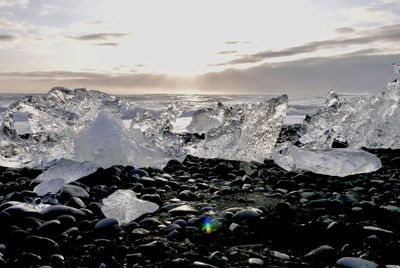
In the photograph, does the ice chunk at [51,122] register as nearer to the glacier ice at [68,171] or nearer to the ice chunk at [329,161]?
the glacier ice at [68,171]

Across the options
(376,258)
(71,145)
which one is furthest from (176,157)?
(376,258)

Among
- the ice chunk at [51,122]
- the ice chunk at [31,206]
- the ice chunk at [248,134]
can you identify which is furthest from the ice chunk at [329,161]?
the ice chunk at [31,206]

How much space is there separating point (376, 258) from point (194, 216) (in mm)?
1328

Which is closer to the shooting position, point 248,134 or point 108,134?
point 108,134

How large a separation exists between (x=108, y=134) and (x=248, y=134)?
1.93 meters

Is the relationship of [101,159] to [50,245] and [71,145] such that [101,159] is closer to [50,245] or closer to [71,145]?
[71,145]

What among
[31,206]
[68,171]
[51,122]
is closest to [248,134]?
[68,171]

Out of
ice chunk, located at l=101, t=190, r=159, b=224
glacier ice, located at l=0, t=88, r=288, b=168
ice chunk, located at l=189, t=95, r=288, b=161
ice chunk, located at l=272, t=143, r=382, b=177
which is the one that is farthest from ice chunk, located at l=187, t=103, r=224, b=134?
ice chunk, located at l=101, t=190, r=159, b=224

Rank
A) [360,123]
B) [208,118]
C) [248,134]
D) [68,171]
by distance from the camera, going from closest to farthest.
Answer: [68,171] → [248,134] → [360,123] → [208,118]

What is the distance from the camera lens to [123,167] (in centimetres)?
529

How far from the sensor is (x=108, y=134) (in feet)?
17.8

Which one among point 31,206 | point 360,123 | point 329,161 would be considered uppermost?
point 360,123

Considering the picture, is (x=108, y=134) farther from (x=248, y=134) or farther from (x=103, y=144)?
(x=248, y=134)

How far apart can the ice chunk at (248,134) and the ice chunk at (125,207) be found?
8.77 ft
